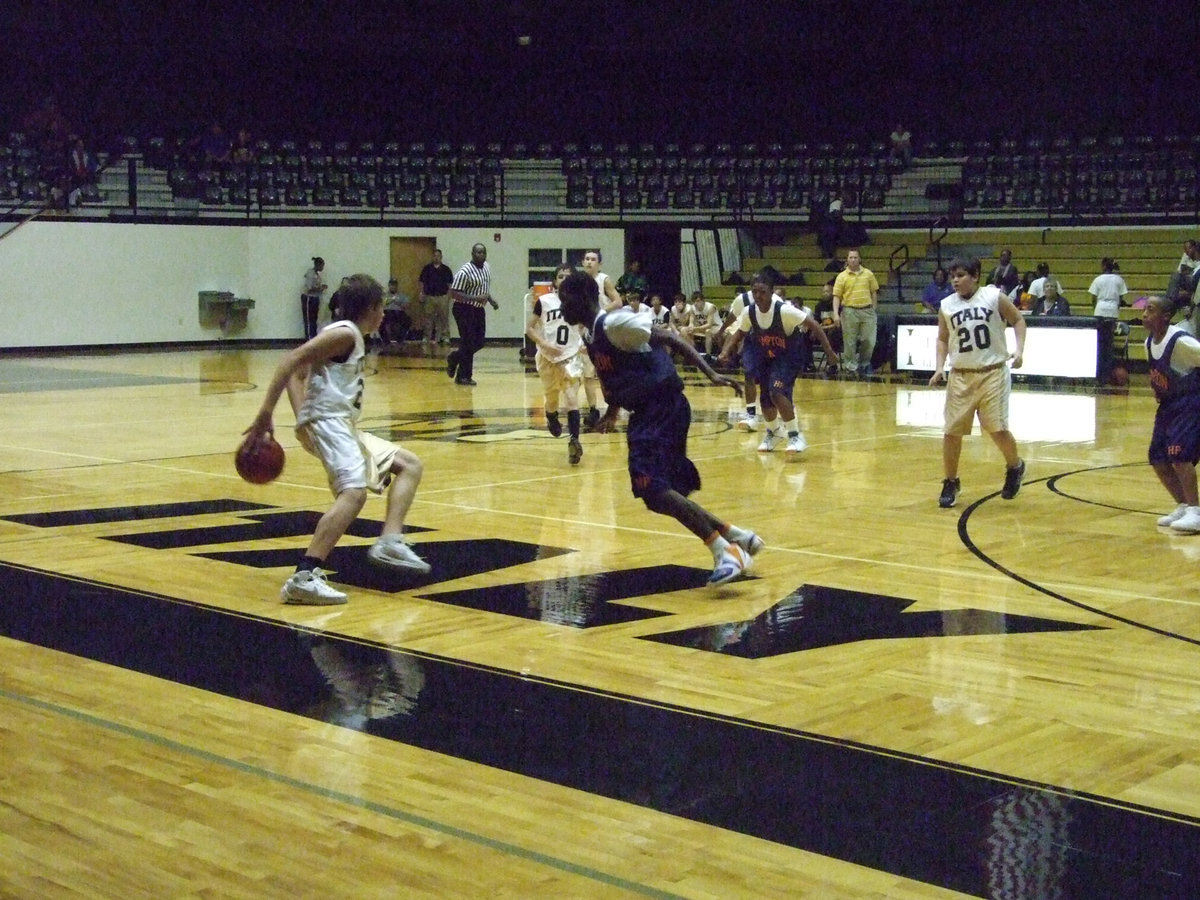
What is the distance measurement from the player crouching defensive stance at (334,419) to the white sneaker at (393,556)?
0.08 meters

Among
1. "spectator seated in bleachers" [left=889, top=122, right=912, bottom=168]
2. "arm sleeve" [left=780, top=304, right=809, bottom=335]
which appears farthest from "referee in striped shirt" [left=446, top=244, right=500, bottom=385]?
"spectator seated in bleachers" [left=889, top=122, right=912, bottom=168]

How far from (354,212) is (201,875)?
27.8m

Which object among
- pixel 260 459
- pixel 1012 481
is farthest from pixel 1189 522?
pixel 260 459

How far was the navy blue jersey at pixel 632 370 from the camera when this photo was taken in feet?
24.2

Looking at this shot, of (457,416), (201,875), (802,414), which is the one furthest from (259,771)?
(802,414)

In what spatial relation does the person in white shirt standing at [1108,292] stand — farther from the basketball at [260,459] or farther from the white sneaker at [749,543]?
the basketball at [260,459]

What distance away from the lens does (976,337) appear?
10.2m

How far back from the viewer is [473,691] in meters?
5.42

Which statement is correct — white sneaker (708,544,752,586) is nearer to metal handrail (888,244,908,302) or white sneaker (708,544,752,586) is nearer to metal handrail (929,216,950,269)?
metal handrail (888,244,908,302)

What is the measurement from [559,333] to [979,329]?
13.2 feet

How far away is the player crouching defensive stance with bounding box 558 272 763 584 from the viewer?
7.27m

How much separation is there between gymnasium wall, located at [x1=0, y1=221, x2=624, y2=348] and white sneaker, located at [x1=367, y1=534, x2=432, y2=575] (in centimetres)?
2158

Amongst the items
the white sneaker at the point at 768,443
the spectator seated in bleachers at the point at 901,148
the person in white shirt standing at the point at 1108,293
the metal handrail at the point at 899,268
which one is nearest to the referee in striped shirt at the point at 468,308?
the white sneaker at the point at 768,443

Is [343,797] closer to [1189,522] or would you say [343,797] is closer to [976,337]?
[1189,522]
